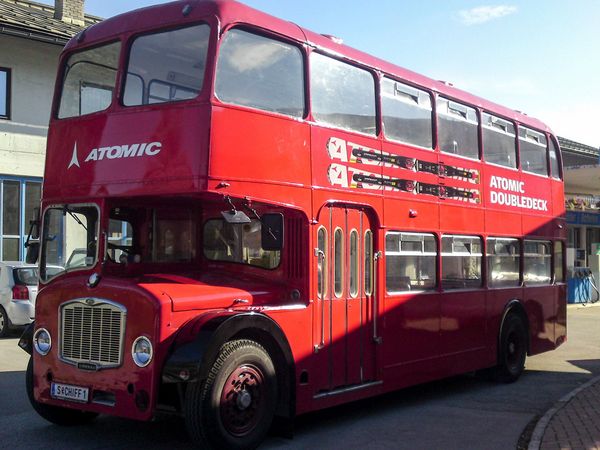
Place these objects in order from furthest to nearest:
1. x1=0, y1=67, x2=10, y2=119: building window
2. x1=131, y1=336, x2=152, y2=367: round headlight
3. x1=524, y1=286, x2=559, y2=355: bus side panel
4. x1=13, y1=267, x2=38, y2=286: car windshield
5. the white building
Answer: x1=0, y1=67, x2=10, y2=119: building window < the white building < x1=13, y1=267, x2=38, y2=286: car windshield < x1=524, y1=286, x2=559, y2=355: bus side panel < x1=131, y1=336, x2=152, y2=367: round headlight

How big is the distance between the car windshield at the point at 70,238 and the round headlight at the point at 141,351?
4.10 feet

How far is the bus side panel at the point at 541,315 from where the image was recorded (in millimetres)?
11969

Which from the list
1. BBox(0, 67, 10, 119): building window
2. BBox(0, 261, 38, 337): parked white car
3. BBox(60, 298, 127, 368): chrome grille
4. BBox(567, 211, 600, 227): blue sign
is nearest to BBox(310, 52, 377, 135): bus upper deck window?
BBox(60, 298, 127, 368): chrome grille

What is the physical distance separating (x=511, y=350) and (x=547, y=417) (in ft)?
11.0

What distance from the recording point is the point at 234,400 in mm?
6328

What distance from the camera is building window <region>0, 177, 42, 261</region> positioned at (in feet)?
66.7

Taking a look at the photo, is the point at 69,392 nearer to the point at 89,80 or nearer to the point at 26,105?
the point at 89,80

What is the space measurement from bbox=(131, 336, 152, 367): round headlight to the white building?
1563 cm

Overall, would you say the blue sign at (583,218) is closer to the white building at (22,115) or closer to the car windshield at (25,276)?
the white building at (22,115)

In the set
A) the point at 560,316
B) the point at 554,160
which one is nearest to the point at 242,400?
the point at 560,316

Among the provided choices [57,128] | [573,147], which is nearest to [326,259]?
[57,128]

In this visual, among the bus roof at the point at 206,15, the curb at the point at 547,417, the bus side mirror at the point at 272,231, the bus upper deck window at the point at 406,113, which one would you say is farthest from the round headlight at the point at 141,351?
the bus upper deck window at the point at 406,113

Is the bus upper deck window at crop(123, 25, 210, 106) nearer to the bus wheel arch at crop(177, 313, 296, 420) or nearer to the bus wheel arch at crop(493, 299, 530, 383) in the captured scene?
the bus wheel arch at crop(177, 313, 296, 420)

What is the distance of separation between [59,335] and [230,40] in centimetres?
311
